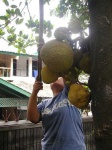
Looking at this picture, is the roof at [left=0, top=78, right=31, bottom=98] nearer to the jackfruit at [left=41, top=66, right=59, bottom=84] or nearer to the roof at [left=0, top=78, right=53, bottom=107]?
the roof at [left=0, top=78, right=53, bottom=107]

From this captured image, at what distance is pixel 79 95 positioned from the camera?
905 mm

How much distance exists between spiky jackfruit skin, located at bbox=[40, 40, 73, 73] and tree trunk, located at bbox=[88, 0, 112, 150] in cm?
16

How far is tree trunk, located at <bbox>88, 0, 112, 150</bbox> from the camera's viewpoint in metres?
0.69

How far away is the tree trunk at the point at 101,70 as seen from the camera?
0.69 meters

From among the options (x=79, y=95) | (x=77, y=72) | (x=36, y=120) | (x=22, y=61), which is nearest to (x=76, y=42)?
(x=77, y=72)

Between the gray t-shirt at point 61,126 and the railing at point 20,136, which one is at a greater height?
the gray t-shirt at point 61,126

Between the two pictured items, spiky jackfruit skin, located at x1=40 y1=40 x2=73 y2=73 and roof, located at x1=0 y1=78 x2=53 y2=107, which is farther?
roof, located at x1=0 y1=78 x2=53 y2=107

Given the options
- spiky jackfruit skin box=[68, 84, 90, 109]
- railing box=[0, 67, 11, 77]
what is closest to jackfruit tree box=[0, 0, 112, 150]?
spiky jackfruit skin box=[68, 84, 90, 109]

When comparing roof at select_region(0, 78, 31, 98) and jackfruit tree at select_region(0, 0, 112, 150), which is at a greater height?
jackfruit tree at select_region(0, 0, 112, 150)

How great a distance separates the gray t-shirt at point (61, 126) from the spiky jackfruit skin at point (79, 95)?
44.4 inches

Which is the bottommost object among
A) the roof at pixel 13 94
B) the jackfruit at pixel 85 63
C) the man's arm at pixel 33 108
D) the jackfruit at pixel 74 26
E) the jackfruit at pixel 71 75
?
the roof at pixel 13 94

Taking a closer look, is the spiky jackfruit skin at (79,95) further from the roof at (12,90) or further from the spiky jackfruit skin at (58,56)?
the roof at (12,90)

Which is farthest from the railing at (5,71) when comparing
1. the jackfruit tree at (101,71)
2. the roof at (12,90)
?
the jackfruit tree at (101,71)

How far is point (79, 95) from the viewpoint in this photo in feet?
2.97
